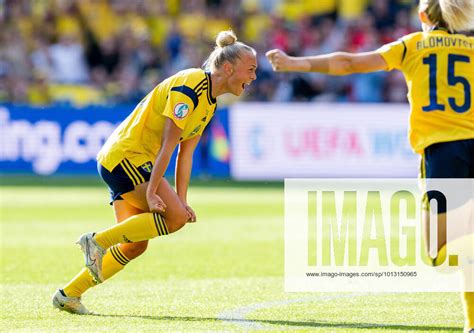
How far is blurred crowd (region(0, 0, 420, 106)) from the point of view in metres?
22.3

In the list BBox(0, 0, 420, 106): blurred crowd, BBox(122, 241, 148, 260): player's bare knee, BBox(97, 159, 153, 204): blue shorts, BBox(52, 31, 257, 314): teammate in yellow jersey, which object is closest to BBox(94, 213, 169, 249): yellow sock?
BBox(52, 31, 257, 314): teammate in yellow jersey

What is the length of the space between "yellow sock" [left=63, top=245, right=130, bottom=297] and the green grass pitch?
22cm

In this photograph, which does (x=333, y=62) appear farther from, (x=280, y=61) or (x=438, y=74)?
(x=438, y=74)

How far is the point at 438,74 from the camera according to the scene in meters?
6.22

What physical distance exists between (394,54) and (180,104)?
1.59m

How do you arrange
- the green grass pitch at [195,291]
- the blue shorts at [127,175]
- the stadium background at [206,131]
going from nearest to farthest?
the green grass pitch at [195,291]
the blue shorts at [127,175]
the stadium background at [206,131]

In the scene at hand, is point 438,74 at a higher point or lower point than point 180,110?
higher

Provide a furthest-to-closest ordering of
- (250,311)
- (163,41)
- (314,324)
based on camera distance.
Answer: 1. (163,41)
2. (250,311)
3. (314,324)

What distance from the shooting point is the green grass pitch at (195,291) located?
6902mm

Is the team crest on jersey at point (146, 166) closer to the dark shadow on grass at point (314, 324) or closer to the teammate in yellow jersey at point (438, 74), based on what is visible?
the dark shadow on grass at point (314, 324)

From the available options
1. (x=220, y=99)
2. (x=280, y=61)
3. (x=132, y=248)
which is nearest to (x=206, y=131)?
(x=220, y=99)

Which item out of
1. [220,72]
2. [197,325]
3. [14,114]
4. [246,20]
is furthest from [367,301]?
[246,20]

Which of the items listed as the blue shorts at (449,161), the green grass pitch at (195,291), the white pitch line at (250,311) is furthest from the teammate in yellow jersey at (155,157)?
the blue shorts at (449,161)

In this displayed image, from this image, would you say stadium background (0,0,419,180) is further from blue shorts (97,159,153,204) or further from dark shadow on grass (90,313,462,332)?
dark shadow on grass (90,313,462,332)
